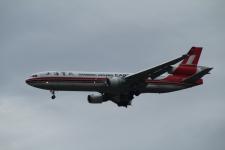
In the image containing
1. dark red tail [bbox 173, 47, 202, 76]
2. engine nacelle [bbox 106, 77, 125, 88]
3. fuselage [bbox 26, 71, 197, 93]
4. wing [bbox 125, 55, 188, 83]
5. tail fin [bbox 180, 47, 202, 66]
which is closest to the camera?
wing [bbox 125, 55, 188, 83]

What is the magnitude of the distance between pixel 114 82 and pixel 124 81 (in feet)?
5.58

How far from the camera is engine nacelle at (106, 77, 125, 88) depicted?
106 meters

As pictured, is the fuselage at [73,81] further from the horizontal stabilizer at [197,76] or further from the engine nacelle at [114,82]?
the horizontal stabilizer at [197,76]

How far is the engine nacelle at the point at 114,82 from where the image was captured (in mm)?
106375

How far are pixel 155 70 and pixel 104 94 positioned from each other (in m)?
13.2

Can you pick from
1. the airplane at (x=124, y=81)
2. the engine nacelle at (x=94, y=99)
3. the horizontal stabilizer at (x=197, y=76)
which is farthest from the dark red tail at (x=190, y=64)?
the engine nacelle at (x=94, y=99)

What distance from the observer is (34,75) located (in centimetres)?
10806

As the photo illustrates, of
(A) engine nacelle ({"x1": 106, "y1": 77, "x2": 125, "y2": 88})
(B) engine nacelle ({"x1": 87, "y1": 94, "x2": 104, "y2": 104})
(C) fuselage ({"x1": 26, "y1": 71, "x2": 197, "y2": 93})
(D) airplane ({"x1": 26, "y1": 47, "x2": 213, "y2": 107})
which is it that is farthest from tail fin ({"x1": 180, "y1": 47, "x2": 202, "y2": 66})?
(B) engine nacelle ({"x1": 87, "y1": 94, "x2": 104, "y2": 104})

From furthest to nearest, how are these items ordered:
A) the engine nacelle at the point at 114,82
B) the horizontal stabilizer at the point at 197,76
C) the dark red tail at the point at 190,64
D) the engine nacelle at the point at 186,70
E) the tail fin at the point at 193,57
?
1. the tail fin at the point at 193,57
2. the dark red tail at the point at 190,64
3. the engine nacelle at the point at 186,70
4. the horizontal stabilizer at the point at 197,76
5. the engine nacelle at the point at 114,82

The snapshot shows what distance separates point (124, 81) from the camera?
107 metres

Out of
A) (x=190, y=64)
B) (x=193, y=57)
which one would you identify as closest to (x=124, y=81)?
(x=190, y=64)

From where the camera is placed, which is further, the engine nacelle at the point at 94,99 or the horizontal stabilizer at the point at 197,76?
the engine nacelle at the point at 94,99

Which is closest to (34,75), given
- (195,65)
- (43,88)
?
(43,88)

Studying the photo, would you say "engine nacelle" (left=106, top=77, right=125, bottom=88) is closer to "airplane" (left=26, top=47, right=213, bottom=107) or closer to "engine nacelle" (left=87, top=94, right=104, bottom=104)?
"airplane" (left=26, top=47, right=213, bottom=107)
